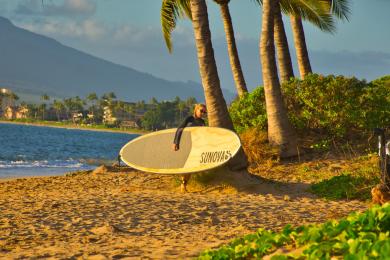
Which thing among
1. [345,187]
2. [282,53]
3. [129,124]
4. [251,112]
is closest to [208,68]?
[345,187]

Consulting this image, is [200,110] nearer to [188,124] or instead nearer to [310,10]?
[188,124]

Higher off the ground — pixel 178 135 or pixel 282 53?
pixel 282 53

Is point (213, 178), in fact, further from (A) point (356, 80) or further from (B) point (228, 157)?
(A) point (356, 80)

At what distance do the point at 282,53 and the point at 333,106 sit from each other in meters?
3.64

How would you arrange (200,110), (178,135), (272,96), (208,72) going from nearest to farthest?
(200,110) < (178,135) < (208,72) < (272,96)

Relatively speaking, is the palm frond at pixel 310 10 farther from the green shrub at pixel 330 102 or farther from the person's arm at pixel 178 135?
the person's arm at pixel 178 135

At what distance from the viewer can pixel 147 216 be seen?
9156 mm

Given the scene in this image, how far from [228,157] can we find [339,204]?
96.1 inches

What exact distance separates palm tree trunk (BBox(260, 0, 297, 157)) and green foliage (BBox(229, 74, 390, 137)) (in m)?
1.73

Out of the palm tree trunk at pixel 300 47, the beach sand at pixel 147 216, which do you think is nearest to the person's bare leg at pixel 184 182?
the beach sand at pixel 147 216

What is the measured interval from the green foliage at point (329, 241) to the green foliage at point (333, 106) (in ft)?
38.3

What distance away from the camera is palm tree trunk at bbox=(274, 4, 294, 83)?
19672 millimetres

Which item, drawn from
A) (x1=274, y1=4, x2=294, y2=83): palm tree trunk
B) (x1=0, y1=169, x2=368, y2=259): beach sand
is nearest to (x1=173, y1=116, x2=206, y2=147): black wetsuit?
(x1=0, y1=169, x2=368, y2=259): beach sand

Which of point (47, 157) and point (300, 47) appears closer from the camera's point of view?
point (300, 47)
